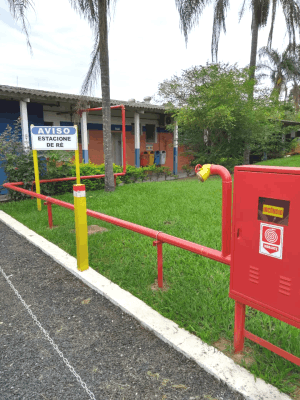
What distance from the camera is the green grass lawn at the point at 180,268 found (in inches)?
85.1

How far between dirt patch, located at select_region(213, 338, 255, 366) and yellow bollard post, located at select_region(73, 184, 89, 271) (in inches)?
74.2

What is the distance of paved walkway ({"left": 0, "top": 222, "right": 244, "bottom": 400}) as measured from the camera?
180 centimetres

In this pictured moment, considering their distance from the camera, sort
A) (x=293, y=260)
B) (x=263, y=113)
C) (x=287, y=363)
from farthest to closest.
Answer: (x=263, y=113)
(x=287, y=363)
(x=293, y=260)

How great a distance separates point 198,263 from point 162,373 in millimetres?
1727

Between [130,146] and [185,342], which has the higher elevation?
[130,146]

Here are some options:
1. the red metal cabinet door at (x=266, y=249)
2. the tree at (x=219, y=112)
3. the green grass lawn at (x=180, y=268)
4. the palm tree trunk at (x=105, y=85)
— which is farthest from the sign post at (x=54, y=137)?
the tree at (x=219, y=112)

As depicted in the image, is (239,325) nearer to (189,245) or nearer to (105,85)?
(189,245)

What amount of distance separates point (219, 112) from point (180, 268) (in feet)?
34.1

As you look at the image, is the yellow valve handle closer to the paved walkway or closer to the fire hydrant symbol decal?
the fire hydrant symbol decal

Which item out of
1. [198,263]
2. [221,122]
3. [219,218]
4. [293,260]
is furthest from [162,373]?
[221,122]

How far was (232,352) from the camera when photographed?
2.06m

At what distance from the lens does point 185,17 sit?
7574 millimetres

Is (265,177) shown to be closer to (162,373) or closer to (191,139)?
(162,373)

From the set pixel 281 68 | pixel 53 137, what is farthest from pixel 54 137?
pixel 281 68
